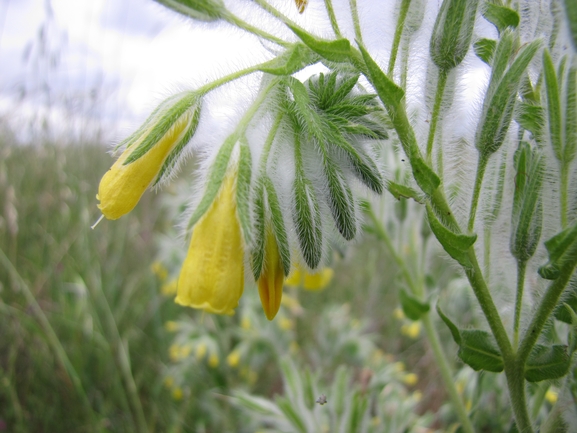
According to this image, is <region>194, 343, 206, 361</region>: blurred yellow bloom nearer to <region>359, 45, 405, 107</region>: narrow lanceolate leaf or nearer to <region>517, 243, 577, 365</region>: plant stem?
<region>517, 243, 577, 365</region>: plant stem

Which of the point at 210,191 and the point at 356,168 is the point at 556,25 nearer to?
the point at 356,168

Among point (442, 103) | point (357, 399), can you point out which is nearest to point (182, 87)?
point (442, 103)

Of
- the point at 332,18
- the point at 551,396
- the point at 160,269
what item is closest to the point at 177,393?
the point at 160,269

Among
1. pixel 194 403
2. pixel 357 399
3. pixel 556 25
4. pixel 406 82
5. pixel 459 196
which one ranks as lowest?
pixel 194 403

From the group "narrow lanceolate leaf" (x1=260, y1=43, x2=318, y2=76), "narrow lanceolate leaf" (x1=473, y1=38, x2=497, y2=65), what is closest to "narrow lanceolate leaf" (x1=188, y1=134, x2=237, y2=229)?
"narrow lanceolate leaf" (x1=260, y1=43, x2=318, y2=76)

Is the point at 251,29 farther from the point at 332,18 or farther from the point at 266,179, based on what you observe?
the point at 266,179

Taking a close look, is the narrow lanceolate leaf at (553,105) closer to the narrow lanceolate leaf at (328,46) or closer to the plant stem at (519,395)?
the narrow lanceolate leaf at (328,46)
